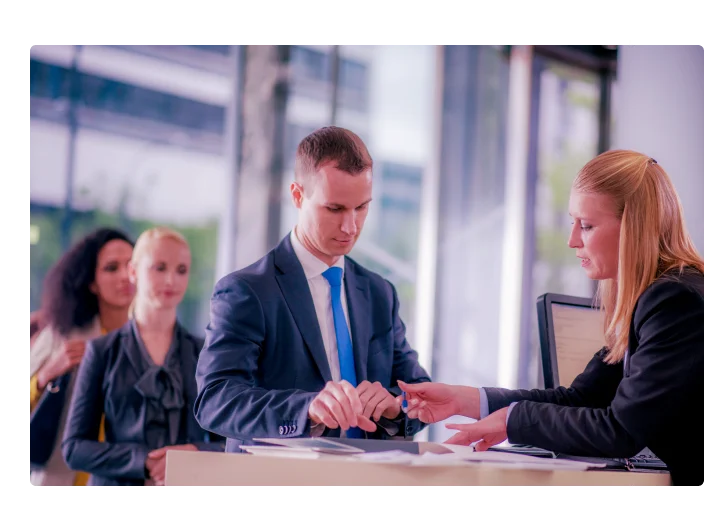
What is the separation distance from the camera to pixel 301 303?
2.16 m

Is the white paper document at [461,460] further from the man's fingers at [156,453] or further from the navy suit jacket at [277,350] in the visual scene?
the man's fingers at [156,453]

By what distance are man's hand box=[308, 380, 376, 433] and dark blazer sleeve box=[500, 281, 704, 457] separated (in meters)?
0.33

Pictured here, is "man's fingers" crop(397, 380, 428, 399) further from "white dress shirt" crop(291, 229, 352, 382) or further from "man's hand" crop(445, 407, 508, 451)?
"white dress shirt" crop(291, 229, 352, 382)

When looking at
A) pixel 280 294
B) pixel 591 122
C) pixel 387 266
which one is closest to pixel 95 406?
pixel 280 294

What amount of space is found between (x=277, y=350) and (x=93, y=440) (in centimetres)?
129

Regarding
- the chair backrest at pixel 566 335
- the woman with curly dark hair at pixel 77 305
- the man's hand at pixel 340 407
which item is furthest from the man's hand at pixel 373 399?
the woman with curly dark hair at pixel 77 305

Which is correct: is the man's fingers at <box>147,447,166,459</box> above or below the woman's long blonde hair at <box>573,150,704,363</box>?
below

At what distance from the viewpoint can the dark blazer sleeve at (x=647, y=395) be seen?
1573 mm

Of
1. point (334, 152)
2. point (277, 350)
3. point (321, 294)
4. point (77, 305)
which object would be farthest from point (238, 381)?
point (77, 305)

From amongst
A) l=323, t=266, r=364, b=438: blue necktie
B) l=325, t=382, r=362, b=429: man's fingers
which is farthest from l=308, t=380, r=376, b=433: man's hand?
l=323, t=266, r=364, b=438: blue necktie

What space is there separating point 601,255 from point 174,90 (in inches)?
138

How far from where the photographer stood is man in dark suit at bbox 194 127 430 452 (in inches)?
79.0
